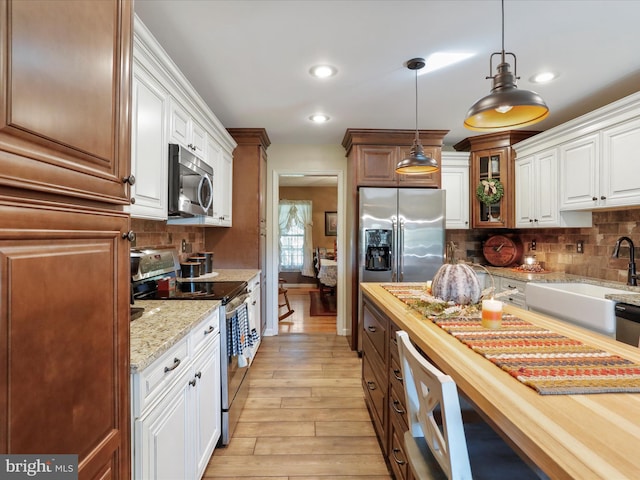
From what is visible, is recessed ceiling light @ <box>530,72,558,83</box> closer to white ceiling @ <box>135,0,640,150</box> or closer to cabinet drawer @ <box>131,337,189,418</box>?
white ceiling @ <box>135,0,640,150</box>

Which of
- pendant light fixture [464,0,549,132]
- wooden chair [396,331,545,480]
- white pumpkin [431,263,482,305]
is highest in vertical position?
pendant light fixture [464,0,549,132]

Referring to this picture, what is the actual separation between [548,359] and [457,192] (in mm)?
3259

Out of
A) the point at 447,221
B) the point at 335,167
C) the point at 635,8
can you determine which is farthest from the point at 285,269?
the point at 635,8

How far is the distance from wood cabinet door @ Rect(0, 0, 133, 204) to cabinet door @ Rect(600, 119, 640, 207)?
128 inches

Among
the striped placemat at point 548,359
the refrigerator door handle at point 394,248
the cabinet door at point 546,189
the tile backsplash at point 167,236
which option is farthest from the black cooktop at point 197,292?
the cabinet door at point 546,189

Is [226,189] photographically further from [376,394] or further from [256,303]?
[376,394]

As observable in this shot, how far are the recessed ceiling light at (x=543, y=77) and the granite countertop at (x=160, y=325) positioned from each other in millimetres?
2778

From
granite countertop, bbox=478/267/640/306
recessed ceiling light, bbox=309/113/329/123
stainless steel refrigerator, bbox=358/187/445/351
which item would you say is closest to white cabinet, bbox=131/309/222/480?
stainless steel refrigerator, bbox=358/187/445/351

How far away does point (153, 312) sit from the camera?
1649 millimetres

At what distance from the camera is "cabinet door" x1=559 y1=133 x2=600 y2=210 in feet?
8.89

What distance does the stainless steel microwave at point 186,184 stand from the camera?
2018 millimetres

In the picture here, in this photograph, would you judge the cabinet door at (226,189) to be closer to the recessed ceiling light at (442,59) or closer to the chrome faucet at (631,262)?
the recessed ceiling light at (442,59)

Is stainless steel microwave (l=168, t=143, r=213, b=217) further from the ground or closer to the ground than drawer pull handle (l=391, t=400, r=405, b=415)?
further from the ground

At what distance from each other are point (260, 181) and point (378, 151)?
1384 millimetres
